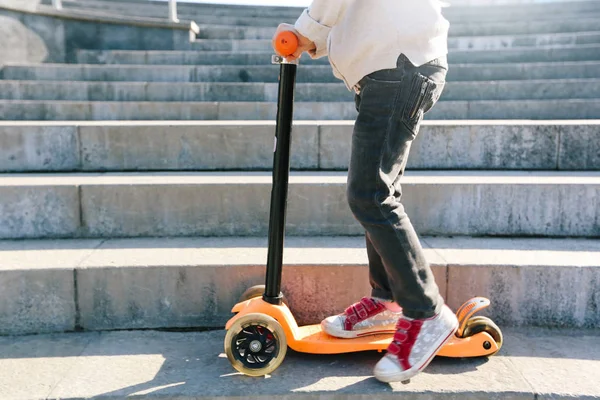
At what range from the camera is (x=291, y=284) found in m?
2.52

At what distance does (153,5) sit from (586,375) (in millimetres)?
8829

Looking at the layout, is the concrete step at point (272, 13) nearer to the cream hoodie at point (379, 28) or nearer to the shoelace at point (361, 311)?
the cream hoodie at point (379, 28)

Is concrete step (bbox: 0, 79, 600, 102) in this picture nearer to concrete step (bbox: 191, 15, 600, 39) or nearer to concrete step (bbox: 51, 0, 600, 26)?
concrete step (bbox: 191, 15, 600, 39)

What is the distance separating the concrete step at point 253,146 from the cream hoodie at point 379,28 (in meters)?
1.63

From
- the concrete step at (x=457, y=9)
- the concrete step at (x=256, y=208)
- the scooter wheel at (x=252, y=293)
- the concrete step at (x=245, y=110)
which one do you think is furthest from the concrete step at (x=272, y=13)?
the scooter wheel at (x=252, y=293)

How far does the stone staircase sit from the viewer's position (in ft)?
8.19

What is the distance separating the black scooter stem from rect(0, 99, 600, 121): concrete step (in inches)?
95.5

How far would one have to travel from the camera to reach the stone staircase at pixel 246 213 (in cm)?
250

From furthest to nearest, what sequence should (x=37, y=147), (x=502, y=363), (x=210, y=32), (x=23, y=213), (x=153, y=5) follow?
(x=153, y=5) < (x=210, y=32) < (x=37, y=147) < (x=23, y=213) < (x=502, y=363)

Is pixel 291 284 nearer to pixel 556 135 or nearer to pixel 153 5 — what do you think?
pixel 556 135

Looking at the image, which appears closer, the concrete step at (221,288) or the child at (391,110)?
the child at (391,110)

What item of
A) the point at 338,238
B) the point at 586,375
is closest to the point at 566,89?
the point at 338,238

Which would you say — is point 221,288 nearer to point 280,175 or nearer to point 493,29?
point 280,175

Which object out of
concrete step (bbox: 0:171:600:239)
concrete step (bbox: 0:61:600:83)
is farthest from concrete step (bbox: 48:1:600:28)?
concrete step (bbox: 0:171:600:239)
